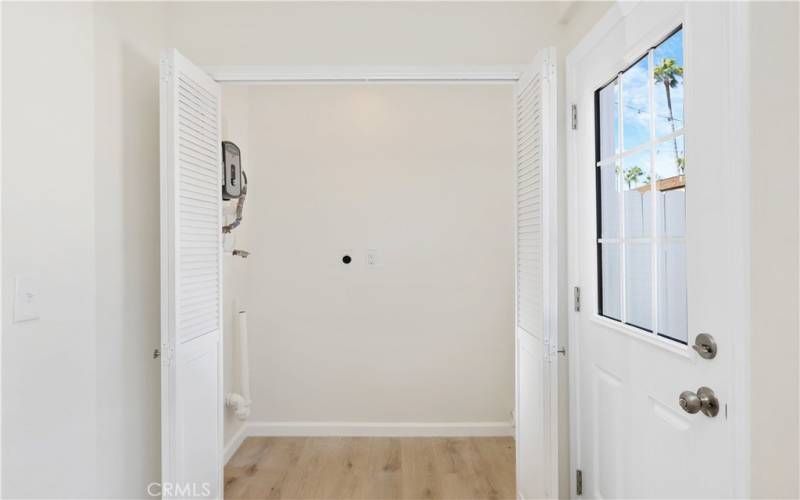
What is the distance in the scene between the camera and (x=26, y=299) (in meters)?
1.35

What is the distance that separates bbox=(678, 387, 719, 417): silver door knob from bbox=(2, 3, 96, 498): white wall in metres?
1.80

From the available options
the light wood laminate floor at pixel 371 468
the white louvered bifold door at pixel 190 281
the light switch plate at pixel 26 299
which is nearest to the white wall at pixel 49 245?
the light switch plate at pixel 26 299

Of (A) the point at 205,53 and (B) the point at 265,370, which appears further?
(B) the point at 265,370

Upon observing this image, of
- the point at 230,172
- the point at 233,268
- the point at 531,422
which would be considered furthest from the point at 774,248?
the point at 233,268

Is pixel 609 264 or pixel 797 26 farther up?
pixel 797 26

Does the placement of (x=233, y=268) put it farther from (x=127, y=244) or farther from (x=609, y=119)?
(x=609, y=119)

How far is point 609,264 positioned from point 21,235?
6.25 ft

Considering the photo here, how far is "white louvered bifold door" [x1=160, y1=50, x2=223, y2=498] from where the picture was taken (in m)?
1.78

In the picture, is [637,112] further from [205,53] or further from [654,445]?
[205,53]

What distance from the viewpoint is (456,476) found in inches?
105

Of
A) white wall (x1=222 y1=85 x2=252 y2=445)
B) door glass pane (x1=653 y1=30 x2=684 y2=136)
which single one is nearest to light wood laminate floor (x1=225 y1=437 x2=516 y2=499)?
white wall (x1=222 y1=85 x2=252 y2=445)

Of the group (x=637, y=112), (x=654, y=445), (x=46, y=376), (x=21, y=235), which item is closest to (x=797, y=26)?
(x=637, y=112)

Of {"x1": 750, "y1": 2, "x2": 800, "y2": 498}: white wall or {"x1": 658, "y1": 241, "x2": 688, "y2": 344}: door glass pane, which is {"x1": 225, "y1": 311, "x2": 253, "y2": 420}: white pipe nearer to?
{"x1": 658, "y1": 241, "x2": 688, "y2": 344}: door glass pane

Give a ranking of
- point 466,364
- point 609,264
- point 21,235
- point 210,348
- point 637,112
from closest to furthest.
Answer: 1. point 21,235
2. point 637,112
3. point 609,264
4. point 210,348
5. point 466,364
